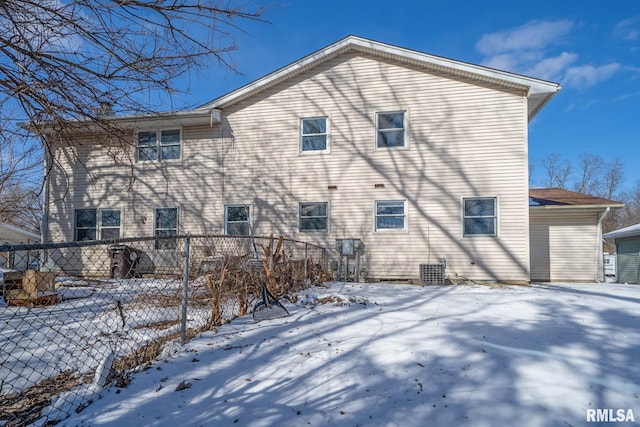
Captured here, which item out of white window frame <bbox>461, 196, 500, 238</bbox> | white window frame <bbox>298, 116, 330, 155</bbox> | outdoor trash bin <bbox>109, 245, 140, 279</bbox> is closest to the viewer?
white window frame <bbox>461, 196, 500, 238</bbox>

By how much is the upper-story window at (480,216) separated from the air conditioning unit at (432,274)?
4.08 feet

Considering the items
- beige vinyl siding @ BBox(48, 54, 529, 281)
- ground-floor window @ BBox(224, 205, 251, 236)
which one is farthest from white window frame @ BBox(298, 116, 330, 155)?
ground-floor window @ BBox(224, 205, 251, 236)

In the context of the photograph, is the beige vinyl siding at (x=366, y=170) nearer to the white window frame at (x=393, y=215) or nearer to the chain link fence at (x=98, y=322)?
the white window frame at (x=393, y=215)

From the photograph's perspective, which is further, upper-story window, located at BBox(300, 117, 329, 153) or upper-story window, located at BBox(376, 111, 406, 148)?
upper-story window, located at BBox(300, 117, 329, 153)

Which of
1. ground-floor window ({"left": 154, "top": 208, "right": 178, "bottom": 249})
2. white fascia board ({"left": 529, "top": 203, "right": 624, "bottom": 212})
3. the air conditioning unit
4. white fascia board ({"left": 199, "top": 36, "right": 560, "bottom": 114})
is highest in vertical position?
white fascia board ({"left": 199, "top": 36, "right": 560, "bottom": 114})

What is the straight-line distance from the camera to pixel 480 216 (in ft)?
31.3

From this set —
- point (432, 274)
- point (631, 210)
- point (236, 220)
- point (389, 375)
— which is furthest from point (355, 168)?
point (631, 210)

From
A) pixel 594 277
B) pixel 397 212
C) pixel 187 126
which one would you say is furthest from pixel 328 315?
pixel 594 277

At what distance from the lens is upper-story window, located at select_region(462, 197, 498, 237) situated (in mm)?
9469

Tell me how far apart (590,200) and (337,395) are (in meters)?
12.7

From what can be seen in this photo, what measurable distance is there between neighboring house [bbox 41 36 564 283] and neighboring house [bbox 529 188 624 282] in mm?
2701

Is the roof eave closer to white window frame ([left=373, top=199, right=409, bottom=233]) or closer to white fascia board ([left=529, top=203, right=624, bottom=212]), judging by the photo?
white fascia board ([left=529, top=203, right=624, bottom=212])

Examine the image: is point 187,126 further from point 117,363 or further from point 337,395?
point 337,395

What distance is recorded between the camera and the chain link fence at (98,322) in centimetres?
271
